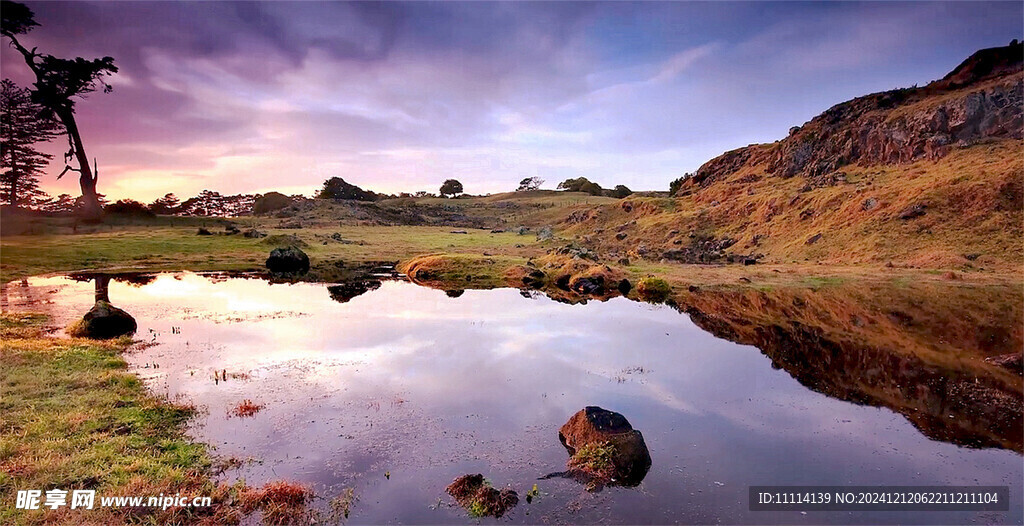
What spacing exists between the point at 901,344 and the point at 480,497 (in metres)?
20.3

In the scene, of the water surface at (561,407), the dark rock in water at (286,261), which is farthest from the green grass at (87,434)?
the dark rock in water at (286,261)

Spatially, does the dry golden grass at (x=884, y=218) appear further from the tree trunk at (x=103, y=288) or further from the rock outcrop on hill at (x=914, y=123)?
the tree trunk at (x=103, y=288)

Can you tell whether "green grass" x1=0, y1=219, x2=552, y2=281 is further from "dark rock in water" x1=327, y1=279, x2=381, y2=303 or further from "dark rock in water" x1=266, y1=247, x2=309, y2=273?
"dark rock in water" x1=327, y1=279, x2=381, y2=303

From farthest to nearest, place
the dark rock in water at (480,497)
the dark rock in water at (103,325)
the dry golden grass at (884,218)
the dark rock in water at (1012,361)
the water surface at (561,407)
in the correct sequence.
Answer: the dry golden grass at (884,218) → the dark rock in water at (103,325) → the dark rock in water at (1012,361) → the water surface at (561,407) → the dark rock in water at (480,497)

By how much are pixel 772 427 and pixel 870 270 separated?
1321 inches

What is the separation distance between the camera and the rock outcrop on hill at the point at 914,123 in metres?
52.9

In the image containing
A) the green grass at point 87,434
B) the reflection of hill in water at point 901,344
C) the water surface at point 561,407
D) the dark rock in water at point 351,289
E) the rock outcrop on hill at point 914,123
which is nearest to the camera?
the green grass at point 87,434

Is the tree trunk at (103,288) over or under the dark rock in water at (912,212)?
under

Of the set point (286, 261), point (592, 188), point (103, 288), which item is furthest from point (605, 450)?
point (592, 188)

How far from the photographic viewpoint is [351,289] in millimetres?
35781

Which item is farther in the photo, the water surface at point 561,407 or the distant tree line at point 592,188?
the distant tree line at point 592,188

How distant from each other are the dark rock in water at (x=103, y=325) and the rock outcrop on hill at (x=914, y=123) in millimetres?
67443

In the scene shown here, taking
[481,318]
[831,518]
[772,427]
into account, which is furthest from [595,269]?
[831,518]

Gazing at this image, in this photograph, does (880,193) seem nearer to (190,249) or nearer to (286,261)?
(286,261)
